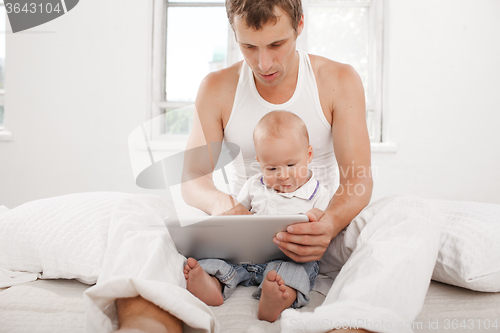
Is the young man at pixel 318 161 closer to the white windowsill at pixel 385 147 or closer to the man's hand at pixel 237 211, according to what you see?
the man's hand at pixel 237 211

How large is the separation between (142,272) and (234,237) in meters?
0.21

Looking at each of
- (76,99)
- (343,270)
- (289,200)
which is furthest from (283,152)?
(76,99)

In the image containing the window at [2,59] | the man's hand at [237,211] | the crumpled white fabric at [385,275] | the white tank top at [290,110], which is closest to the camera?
the crumpled white fabric at [385,275]

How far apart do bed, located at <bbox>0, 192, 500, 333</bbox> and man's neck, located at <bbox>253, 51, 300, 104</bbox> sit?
2.08ft

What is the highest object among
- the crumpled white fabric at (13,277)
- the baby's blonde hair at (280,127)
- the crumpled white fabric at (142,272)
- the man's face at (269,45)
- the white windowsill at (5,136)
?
the man's face at (269,45)

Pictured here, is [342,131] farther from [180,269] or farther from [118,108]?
[118,108]

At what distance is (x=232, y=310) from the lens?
2.70 feet

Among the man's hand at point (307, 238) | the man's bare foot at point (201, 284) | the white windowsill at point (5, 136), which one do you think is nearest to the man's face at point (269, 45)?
the man's hand at point (307, 238)

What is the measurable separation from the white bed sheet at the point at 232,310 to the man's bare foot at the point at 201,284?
2 cm

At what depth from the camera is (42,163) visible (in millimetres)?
2631

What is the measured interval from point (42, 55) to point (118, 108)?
71 centimetres

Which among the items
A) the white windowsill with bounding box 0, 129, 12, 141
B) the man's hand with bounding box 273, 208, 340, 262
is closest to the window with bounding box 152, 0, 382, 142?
the white windowsill with bounding box 0, 129, 12, 141

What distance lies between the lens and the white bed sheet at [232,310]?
72 cm

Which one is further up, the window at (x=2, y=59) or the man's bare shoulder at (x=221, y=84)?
the window at (x=2, y=59)
